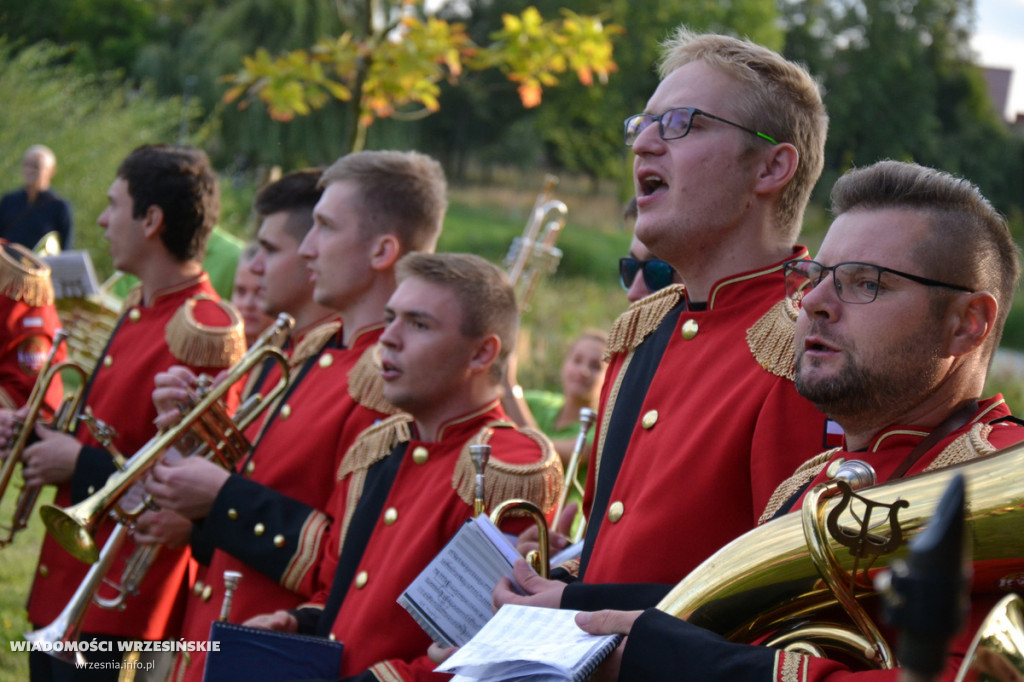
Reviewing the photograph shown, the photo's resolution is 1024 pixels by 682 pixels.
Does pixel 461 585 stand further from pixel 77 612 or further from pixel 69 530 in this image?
pixel 77 612

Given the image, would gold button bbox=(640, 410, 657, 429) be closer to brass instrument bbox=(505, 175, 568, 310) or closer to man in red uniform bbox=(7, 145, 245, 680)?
man in red uniform bbox=(7, 145, 245, 680)

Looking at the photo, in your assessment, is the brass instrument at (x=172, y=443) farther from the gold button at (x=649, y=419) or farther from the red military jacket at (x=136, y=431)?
the gold button at (x=649, y=419)

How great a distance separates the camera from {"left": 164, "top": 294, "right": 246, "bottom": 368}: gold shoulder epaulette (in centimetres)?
473

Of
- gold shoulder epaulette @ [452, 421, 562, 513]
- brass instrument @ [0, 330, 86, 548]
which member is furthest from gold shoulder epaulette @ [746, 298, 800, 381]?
brass instrument @ [0, 330, 86, 548]

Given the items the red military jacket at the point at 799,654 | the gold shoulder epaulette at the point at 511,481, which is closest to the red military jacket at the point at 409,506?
the gold shoulder epaulette at the point at 511,481

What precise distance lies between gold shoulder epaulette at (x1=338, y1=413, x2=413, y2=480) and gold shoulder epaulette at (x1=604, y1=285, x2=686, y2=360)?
0.91 m

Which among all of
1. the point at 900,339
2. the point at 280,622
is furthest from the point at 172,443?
the point at 900,339

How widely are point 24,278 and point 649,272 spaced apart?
10.1 ft

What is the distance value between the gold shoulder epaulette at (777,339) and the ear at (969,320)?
1.20 feet

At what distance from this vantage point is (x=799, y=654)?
2031mm

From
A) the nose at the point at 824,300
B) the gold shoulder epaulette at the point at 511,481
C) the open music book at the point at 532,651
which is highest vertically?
the nose at the point at 824,300

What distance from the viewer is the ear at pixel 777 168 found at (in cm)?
285

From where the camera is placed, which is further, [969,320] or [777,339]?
[777,339]

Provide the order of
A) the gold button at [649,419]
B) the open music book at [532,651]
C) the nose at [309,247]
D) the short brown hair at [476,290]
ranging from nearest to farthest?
the open music book at [532,651] < the gold button at [649,419] < the short brown hair at [476,290] < the nose at [309,247]
